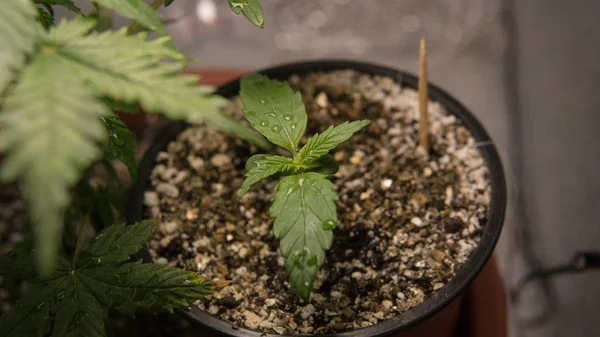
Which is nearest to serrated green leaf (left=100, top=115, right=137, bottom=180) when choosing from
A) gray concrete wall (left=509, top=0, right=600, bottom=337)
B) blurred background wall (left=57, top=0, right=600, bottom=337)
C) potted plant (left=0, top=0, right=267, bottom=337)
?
potted plant (left=0, top=0, right=267, bottom=337)

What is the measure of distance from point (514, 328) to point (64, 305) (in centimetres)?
87

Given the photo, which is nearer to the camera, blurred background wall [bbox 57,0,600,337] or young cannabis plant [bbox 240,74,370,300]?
young cannabis plant [bbox 240,74,370,300]

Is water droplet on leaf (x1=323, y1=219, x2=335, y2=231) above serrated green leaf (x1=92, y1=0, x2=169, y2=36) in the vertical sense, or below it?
below

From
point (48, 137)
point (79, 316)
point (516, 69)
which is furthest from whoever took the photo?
point (516, 69)

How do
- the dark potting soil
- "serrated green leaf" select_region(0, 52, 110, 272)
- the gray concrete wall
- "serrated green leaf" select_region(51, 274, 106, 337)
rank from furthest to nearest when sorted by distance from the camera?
the gray concrete wall
the dark potting soil
"serrated green leaf" select_region(51, 274, 106, 337)
"serrated green leaf" select_region(0, 52, 110, 272)

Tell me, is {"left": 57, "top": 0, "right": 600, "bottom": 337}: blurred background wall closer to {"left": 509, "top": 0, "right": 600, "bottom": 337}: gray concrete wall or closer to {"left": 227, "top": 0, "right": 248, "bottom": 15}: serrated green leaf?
{"left": 509, "top": 0, "right": 600, "bottom": 337}: gray concrete wall

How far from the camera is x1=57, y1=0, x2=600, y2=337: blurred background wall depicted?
1.16 meters

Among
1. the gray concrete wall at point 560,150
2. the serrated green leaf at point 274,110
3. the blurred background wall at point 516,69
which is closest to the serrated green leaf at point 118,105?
the serrated green leaf at point 274,110

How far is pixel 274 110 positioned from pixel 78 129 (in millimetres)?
324

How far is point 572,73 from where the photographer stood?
3.95 feet

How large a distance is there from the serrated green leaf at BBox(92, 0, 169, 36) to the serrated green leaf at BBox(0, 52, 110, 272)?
0.08 meters

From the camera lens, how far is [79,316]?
1.83ft

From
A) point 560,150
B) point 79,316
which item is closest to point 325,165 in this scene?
point 79,316

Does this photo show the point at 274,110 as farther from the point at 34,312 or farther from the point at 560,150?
the point at 560,150
